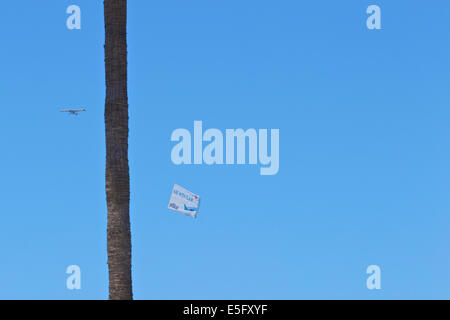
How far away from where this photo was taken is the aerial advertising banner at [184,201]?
13.1 meters

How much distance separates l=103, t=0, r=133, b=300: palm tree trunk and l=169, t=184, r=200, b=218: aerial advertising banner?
51.0 inches

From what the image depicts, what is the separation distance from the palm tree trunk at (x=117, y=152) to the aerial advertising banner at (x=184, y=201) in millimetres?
1294

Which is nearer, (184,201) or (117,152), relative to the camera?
(117,152)

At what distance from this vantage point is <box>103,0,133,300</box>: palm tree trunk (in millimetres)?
11812

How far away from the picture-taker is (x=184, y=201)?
43.4ft

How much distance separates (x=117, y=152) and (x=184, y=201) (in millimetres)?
1845

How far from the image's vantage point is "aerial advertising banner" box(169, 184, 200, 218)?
13133 millimetres

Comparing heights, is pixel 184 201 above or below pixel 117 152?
below

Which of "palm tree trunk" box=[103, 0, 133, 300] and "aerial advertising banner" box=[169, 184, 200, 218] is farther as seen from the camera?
"aerial advertising banner" box=[169, 184, 200, 218]
